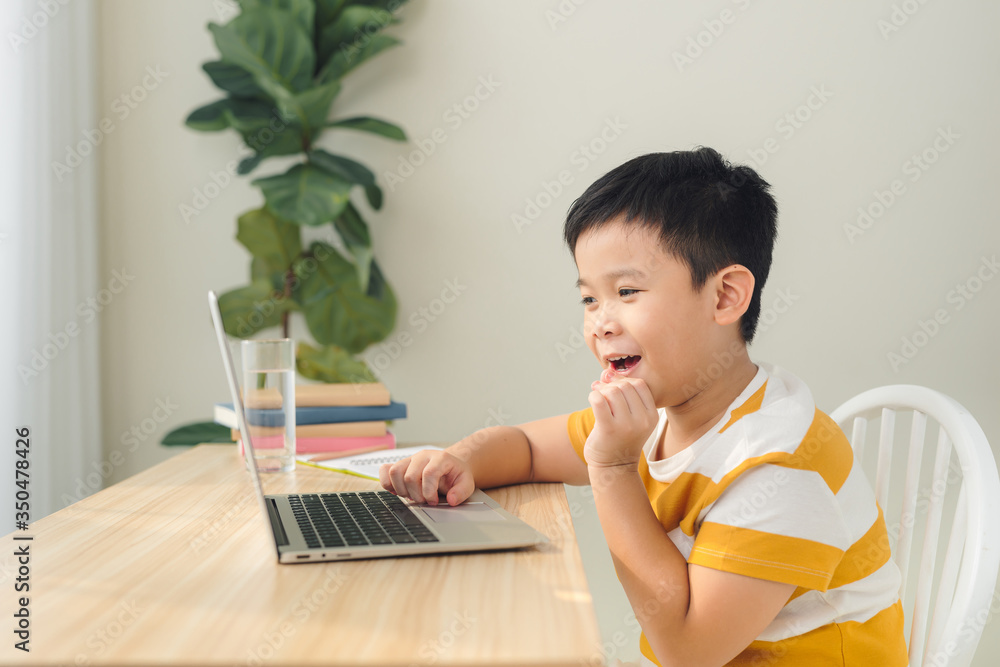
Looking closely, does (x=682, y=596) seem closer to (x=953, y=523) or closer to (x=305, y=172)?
(x=953, y=523)

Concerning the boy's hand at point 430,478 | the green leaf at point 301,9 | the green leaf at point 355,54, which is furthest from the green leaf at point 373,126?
the boy's hand at point 430,478

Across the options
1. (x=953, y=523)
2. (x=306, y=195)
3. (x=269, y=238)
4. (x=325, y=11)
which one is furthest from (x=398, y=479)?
(x=325, y=11)

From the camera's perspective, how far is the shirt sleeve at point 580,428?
100 centimetres

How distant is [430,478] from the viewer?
81cm

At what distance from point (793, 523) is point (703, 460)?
0.13 metres

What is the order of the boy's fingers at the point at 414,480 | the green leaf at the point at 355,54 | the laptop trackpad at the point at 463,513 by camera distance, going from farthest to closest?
the green leaf at the point at 355,54 < the boy's fingers at the point at 414,480 < the laptop trackpad at the point at 463,513

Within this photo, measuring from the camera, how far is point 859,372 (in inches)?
68.4

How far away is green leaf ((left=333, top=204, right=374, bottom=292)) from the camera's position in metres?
1.66

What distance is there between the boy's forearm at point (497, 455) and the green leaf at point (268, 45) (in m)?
1.02

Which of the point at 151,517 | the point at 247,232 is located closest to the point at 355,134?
the point at 247,232

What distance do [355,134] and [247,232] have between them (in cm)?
35

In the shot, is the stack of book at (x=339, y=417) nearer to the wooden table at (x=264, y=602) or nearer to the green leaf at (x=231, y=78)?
the wooden table at (x=264, y=602)

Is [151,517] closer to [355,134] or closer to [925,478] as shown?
[355,134]

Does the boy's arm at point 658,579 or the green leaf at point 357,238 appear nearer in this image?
the boy's arm at point 658,579
